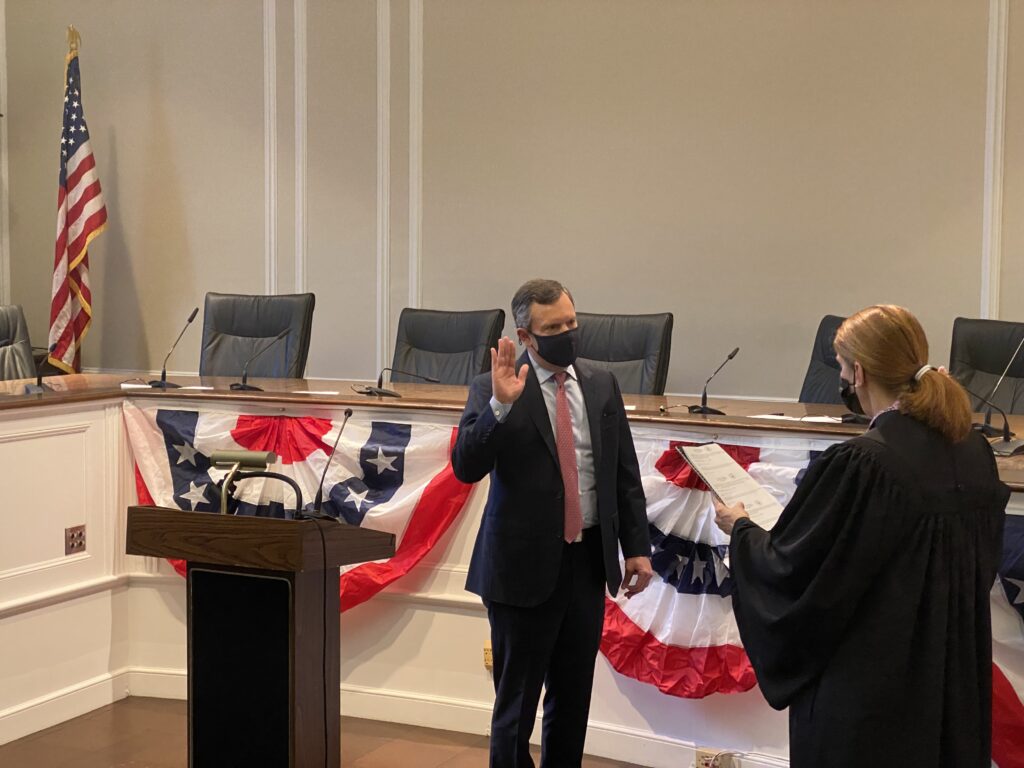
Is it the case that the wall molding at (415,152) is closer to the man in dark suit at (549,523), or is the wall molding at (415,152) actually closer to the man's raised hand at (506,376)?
the man in dark suit at (549,523)

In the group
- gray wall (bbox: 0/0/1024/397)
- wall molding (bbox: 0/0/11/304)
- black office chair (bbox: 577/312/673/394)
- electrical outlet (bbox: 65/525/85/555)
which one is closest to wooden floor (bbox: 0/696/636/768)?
electrical outlet (bbox: 65/525/85/555)

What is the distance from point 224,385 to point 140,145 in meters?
3.00

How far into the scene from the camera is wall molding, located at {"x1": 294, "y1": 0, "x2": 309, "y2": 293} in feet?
20.5

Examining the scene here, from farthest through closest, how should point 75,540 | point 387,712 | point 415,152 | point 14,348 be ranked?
point 415,152
point 14,348
point 75,540
point 387,712

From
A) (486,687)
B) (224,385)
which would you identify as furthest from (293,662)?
(224,385)

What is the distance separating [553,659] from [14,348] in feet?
12.2

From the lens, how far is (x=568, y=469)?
95.8 inches

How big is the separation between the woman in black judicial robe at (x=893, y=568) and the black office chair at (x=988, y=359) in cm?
252

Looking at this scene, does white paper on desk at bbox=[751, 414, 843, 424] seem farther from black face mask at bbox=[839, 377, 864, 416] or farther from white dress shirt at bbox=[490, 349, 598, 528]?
black face mask at bbox=[839, 377, 864, 416]

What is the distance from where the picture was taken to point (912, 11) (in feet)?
16.9

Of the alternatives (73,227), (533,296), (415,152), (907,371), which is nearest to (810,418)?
(533,296)

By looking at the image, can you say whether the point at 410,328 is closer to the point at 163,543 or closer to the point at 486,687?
the point at 486,687

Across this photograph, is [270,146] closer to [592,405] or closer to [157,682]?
[157,682]

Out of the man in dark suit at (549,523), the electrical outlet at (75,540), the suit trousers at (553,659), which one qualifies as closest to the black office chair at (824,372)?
the man in dark suit at (549,523)
